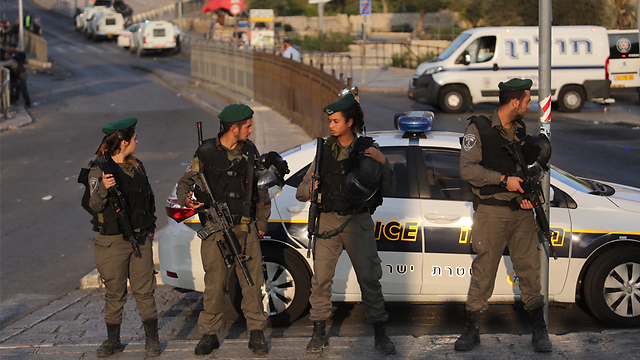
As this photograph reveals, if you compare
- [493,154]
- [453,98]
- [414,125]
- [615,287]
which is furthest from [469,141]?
[453,98]

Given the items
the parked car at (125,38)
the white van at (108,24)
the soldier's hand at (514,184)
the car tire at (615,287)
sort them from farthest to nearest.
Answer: the white van at (108,24), the parked car at (125,38), the car tire at (615,287), the soldier's hand at (514,184)

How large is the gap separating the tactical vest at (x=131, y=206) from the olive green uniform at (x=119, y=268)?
0.15 feet

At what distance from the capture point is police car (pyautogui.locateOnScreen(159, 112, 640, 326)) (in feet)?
16.7

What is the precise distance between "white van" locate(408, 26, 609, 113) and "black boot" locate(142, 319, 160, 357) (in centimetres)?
1407

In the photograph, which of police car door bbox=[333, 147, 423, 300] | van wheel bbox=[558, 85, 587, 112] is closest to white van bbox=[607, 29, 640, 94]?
van wheel bbox=[558, 85, 587, 112]

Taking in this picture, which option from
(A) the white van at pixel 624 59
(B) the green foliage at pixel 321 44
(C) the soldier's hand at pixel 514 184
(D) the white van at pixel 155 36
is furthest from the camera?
(D) the white van at pixel 155 36

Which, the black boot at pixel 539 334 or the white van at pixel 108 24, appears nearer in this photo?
the black boot at pixel 539 334

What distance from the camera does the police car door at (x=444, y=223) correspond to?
16.9ft

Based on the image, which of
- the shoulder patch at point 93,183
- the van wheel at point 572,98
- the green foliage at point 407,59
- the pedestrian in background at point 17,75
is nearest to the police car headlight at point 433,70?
the van wheel at point 572,98

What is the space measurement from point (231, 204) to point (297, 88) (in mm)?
10917

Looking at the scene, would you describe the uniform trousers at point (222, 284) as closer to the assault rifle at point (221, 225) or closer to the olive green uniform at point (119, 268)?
the assault rifle at point (221, 225)

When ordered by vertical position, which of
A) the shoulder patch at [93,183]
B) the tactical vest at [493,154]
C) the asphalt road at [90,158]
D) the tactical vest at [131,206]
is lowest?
the asphalt road at [90,158]

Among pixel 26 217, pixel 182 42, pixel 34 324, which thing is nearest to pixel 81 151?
pixel 26 217

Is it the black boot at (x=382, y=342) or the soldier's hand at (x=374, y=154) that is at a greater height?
the soldier's hand at (x=374, y=154)
